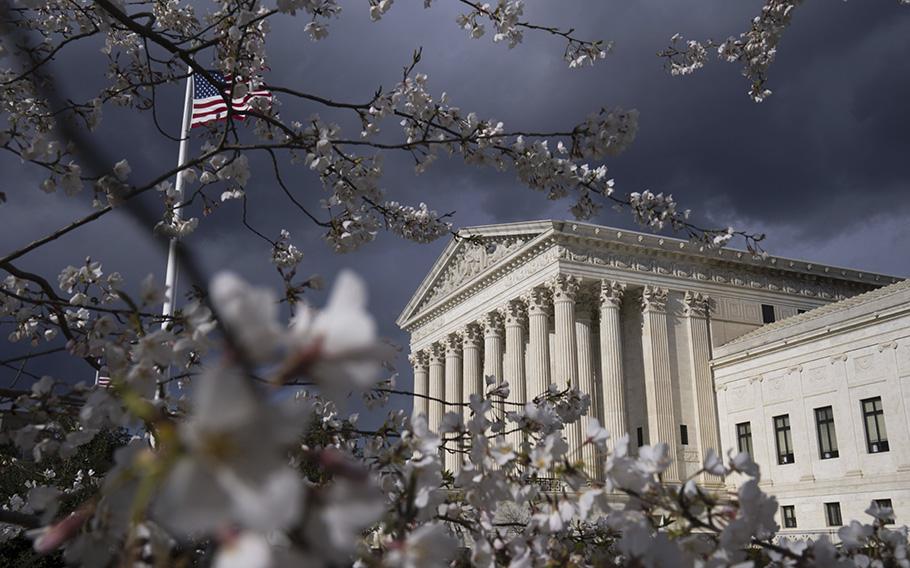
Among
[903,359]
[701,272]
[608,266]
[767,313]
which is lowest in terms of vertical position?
[903,359]

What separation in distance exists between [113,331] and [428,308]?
148 feet

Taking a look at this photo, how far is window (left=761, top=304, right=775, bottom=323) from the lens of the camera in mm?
38375

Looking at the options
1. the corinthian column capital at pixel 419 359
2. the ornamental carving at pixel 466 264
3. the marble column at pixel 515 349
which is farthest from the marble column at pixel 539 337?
the corinthian column capital at pixel 419 359

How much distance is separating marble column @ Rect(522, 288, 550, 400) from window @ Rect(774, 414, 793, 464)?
1105cm

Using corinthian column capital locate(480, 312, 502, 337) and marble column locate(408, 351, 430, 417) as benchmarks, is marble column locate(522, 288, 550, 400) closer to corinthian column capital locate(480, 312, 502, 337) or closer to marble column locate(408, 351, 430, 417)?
corinthian column capital locate(480, 312, 502, 337)

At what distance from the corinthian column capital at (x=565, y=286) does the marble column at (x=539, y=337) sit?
4.61 feet

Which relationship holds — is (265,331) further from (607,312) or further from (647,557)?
(607,312)

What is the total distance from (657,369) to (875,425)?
9656 millimetres

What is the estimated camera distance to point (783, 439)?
1264 inches

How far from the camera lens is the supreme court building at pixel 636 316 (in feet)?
113

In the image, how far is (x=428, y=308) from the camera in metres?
48.4

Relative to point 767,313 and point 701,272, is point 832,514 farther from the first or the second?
point 701,272

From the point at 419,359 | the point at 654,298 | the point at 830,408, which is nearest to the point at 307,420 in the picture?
the point at 830,408

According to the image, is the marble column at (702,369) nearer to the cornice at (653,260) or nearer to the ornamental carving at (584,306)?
the cornice at (653,260)
